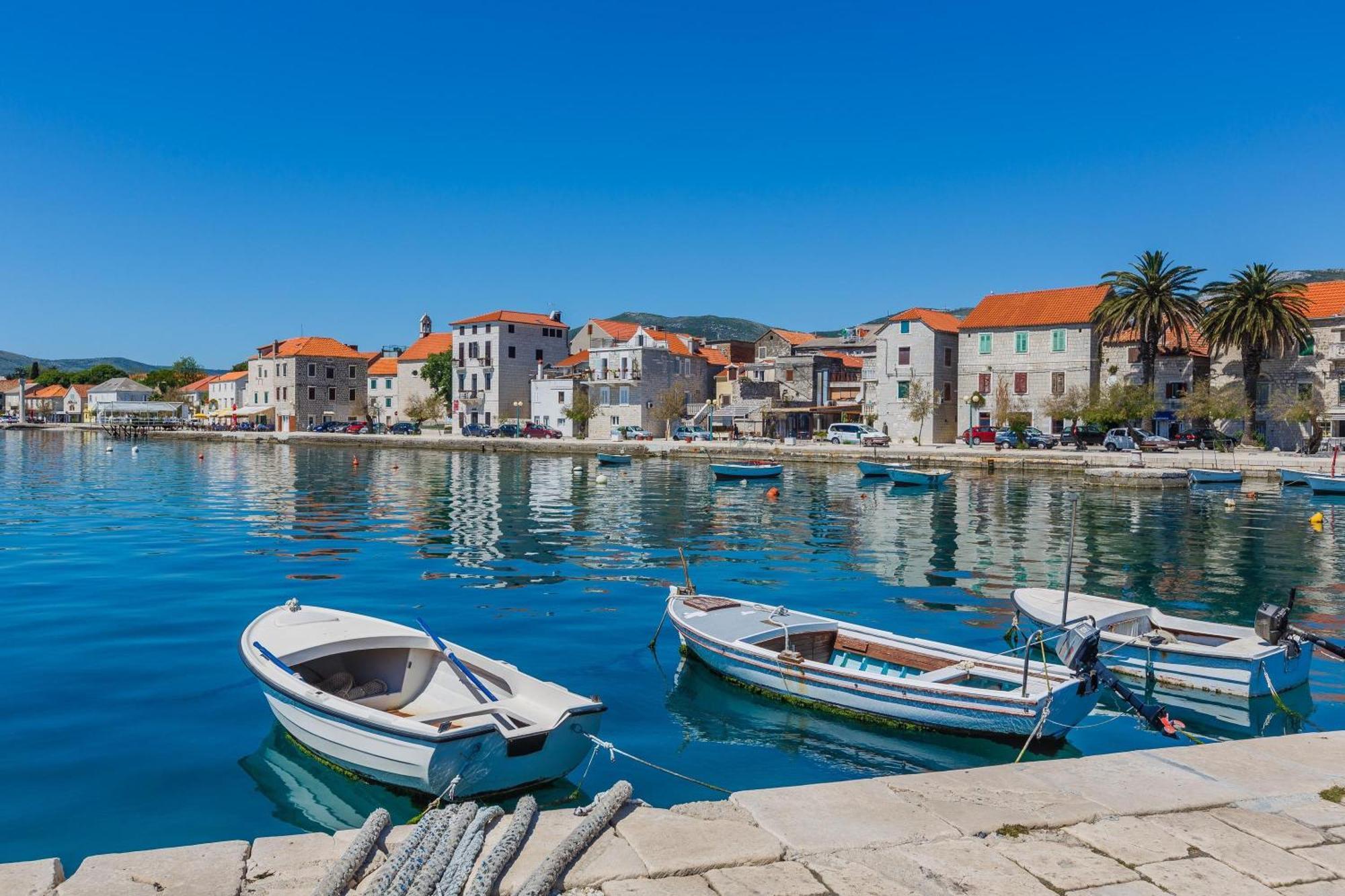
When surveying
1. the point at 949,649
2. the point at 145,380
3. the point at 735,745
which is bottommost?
the point at 735,745

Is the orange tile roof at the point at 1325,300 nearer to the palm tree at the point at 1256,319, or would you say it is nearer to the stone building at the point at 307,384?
the palm tree at the point at 1256,319

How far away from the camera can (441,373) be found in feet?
369

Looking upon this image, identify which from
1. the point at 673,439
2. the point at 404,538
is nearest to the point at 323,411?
the point at 673,439

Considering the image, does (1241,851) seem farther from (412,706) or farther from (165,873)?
(412,706)

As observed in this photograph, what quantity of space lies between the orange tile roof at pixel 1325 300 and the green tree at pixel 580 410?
6157cm

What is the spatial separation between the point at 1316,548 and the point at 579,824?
3096cm

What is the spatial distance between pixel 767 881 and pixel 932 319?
76861 millimetres

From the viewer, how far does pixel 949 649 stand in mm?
13188

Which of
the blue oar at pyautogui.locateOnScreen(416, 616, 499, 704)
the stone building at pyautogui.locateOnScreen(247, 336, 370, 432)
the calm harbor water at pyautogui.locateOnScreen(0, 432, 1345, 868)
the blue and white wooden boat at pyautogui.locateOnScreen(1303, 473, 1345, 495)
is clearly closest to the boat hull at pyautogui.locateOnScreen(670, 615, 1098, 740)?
the calm harbor water at pyautogui.locateOnScreen(0, 432, 1345, 868)

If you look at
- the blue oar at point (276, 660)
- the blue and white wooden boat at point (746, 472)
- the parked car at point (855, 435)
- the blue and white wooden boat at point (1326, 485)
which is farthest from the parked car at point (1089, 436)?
the blue oar at point (276, 660)

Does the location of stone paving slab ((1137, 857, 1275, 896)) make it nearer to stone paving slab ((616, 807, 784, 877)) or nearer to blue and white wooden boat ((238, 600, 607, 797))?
stone paving slab ((616, 807, 784, 877))

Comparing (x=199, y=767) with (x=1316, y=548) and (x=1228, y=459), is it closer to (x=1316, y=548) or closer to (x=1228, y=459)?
(x=1316, y=548)

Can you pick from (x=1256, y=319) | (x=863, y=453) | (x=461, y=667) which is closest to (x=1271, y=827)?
(x=461, y=667)

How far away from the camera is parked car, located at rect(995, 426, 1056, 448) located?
230 feet
